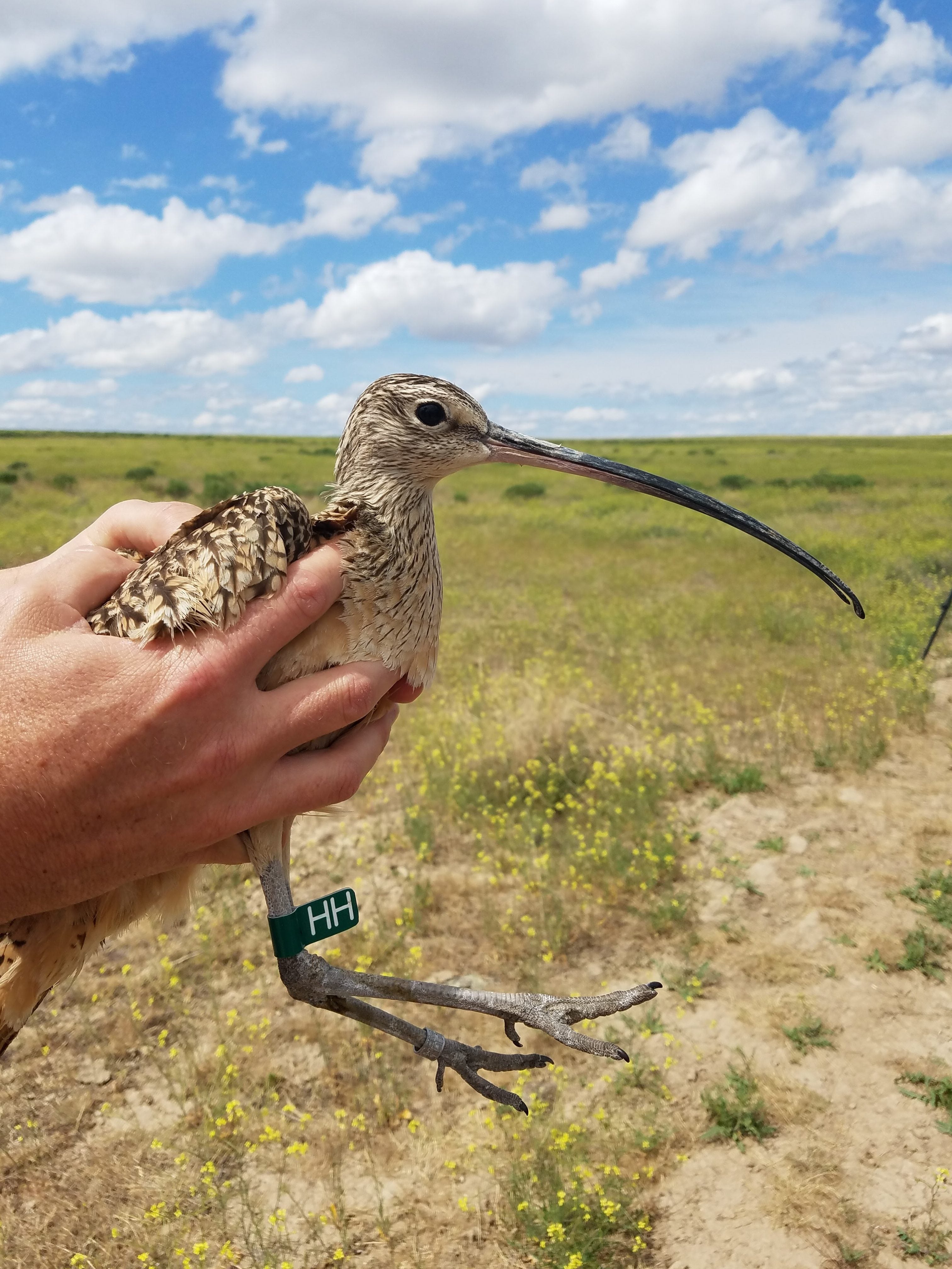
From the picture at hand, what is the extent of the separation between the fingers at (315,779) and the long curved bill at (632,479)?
115 cm

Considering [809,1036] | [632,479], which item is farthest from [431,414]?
[809,1036]

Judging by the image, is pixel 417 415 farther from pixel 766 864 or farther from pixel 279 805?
A: pixel 766 864

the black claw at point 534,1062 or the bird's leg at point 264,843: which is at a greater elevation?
the bird's leg at point 264,843

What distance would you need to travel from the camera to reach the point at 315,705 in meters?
1.90

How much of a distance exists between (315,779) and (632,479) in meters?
1.40

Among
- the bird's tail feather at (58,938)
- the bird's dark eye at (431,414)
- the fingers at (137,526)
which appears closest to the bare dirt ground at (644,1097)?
the bird's tail feather at (58,938)

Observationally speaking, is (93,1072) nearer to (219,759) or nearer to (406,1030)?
(406,1030)

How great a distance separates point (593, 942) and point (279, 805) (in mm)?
3195

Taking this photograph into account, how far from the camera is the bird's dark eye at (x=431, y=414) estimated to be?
9.01 ft

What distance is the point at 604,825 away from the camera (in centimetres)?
552

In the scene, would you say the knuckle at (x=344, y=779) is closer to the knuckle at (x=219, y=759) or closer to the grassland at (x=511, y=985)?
the knuckle at (x=219, y=759)

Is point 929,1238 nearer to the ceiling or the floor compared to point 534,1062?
nearer to the floor

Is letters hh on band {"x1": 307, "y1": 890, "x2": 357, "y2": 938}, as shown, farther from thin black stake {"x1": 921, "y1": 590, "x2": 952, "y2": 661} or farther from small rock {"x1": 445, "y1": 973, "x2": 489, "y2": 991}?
thin black stake {"x1": 921, "y1": 590, "x2": 952, "y2": 661}

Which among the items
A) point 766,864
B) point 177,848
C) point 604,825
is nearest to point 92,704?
point 177,848
